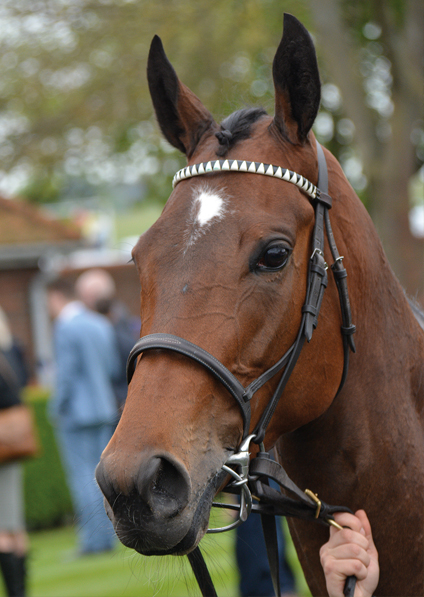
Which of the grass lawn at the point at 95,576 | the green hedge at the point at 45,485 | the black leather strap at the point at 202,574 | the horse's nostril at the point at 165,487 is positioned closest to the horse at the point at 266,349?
the horse's nostril at the point at 165,487

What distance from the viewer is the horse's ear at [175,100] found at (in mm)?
2225

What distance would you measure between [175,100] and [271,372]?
1.05 metres

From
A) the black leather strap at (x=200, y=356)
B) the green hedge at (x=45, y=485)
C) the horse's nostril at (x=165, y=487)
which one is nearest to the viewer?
the horse's nostril at (x=165, y=487)

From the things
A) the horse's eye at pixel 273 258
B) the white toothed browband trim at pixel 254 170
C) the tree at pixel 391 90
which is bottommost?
the horse's eye at pixel 273 258

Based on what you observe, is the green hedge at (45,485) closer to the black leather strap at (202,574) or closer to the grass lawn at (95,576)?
the grass lawn at (95,576)

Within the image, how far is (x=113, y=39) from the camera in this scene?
859cm

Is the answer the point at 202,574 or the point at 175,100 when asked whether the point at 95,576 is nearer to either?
the point at 202,574

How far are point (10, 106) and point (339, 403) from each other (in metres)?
9.20

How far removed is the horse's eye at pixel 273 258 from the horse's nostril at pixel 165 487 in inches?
24.1

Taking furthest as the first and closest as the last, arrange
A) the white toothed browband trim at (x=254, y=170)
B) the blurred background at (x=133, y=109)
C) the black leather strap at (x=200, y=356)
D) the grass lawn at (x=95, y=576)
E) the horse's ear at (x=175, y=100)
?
the blurred background at (x=133, y=109) < the grass lawn at (x=95, y=576) < the horse's ear at (x=175, y=100) < the white toothed browband trim at (x=254, y=170) < the black leather strap at (x=200, y=356)

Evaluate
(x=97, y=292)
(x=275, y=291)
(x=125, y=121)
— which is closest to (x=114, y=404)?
(x=97, y=292)

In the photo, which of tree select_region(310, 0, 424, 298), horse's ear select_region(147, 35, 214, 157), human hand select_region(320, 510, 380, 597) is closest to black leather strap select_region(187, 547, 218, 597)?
human hand select_region(320, 510, 380, 597)

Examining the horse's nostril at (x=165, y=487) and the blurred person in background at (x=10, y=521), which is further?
the blurred person in background at (x=10, y=521)

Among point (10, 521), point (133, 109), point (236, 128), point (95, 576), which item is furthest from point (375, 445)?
point (133, 109)
